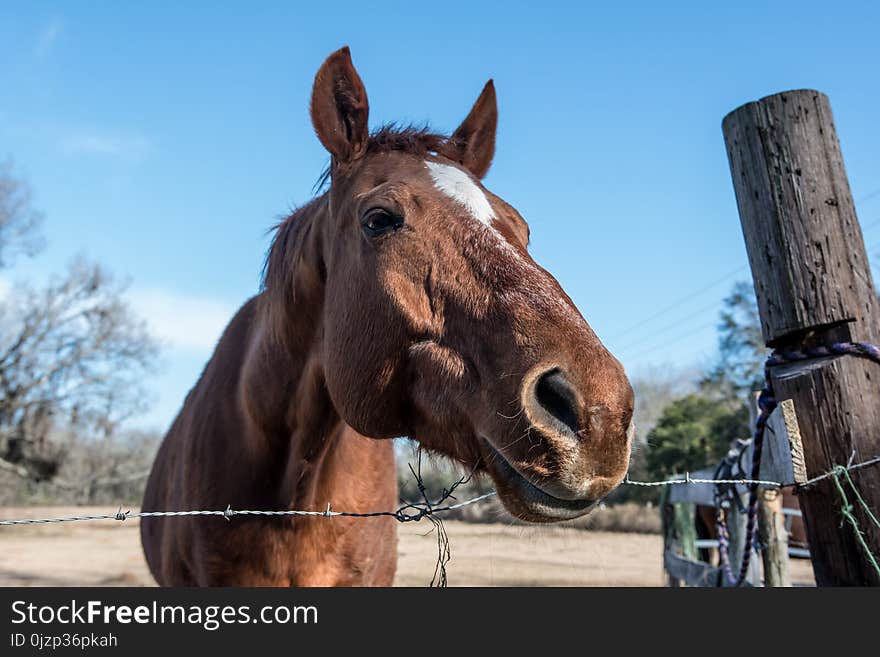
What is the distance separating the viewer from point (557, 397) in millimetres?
1760

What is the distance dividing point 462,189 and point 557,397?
943 mm

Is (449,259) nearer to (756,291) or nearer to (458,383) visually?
(458,383)

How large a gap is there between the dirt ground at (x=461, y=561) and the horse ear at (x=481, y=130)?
20.2 ft

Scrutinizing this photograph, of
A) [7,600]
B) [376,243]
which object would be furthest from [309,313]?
[7,600]

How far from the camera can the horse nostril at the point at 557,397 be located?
5.54 ft

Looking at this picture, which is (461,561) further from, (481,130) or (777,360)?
(777,360)

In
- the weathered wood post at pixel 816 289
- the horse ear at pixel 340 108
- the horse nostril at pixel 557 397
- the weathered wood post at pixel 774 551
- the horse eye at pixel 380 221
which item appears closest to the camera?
the horse nostril at pixel 557 397

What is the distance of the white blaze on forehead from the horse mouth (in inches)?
32.1

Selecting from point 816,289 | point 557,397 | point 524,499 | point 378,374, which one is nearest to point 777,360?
point 816,289

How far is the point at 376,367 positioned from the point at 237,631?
0.98 metres

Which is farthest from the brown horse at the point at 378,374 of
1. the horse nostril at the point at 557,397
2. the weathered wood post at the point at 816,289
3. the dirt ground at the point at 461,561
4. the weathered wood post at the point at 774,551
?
the dirt ground at the point at 461,561

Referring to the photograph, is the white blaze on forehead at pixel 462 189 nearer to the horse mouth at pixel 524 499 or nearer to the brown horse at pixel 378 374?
the brown horse at pixel 378 374

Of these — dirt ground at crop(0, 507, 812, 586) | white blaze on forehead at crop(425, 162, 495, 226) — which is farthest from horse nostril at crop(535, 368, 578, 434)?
dirt ground at crop(0, 507, 812, 586)

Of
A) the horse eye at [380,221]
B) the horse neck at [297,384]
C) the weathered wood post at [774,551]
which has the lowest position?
the weathered wood post at [774,551]
